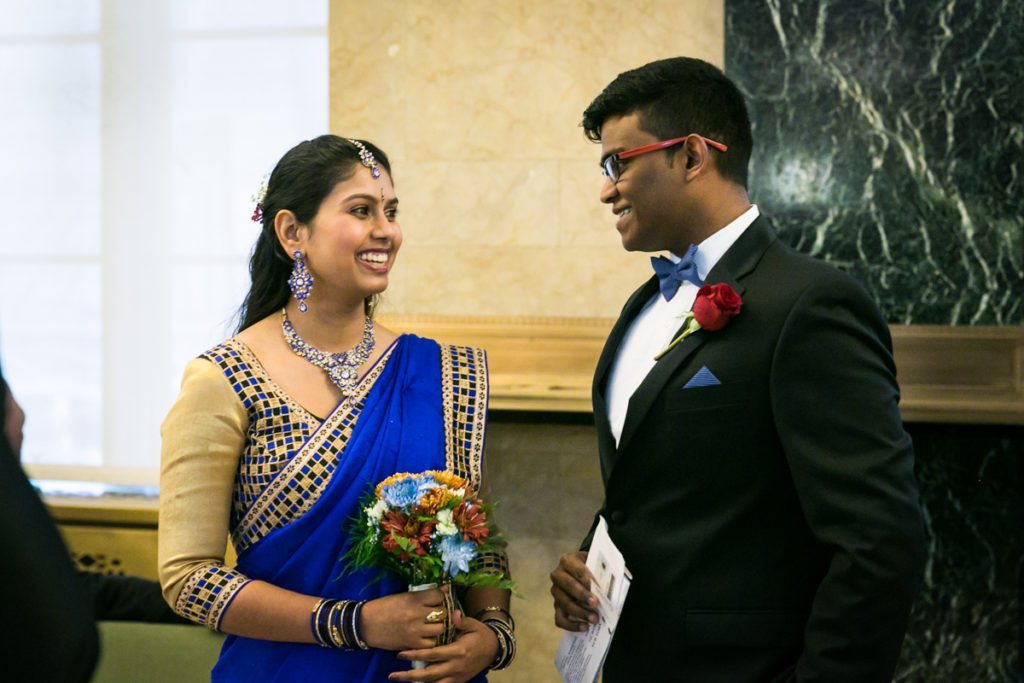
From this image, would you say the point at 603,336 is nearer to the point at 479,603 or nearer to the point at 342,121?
the point at 342,121

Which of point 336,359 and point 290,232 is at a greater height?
point 290,232

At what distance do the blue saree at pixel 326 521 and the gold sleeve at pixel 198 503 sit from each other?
8cm

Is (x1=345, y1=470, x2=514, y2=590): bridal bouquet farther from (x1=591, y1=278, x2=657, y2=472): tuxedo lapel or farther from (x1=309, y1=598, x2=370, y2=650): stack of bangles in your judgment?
(x1=591, y1=278, x2=657, y2=472): tuxedo lapel

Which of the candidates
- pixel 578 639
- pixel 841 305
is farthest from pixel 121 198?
pixel 841 305

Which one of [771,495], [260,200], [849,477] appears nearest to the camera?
[849,477]

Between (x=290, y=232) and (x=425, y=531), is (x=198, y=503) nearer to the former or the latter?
(x=425, y=531)

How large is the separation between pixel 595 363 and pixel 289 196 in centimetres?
150

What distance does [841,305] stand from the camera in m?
1.70

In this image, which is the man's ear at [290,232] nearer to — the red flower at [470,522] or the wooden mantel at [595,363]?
the red flower at [470,522]

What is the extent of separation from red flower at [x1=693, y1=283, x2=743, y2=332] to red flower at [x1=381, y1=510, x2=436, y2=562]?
1.93 ft

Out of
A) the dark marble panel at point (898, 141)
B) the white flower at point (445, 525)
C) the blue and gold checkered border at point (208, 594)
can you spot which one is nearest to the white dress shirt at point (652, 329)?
the white flower at point (445, 525)

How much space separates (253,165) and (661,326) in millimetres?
2654

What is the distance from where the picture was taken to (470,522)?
195cm

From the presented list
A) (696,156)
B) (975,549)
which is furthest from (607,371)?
(975,549)
